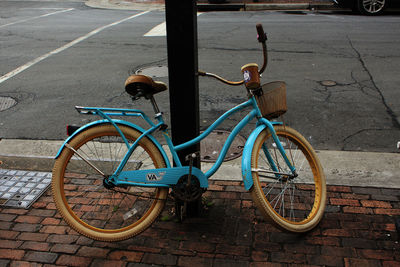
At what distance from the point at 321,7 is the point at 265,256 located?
1572 cm

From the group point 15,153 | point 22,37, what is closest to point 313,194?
point 15,153

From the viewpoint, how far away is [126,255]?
3.30 m

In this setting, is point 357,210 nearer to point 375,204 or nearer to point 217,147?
point 375,204

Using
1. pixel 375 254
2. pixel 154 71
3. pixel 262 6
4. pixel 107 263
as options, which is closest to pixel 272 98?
pixel 375 254

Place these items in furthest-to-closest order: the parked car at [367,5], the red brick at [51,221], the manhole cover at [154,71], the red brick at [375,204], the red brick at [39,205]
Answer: the parked car at [367,5] → the manhole cover at [154,71] → the red brick at [39,205] → the red brick at [375,204] → the red brick at [51,221]

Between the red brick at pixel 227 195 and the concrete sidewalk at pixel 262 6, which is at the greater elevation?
the concrete sidewalk at pixel 262 6

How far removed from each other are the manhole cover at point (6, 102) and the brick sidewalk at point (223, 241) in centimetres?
323

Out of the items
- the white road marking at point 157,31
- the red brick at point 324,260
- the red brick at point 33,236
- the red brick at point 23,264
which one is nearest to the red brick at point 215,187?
the red brick at point 324,260

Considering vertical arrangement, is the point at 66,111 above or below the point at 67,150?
below

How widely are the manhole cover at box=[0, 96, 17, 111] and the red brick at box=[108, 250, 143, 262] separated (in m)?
4.28

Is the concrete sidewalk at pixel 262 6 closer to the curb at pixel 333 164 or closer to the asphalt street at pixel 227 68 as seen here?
the asphalt street at pixel 227 68

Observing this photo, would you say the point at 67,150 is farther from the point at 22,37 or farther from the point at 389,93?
the point at 22,37

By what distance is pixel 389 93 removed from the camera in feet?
22.6

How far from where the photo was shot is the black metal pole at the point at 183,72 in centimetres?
315
